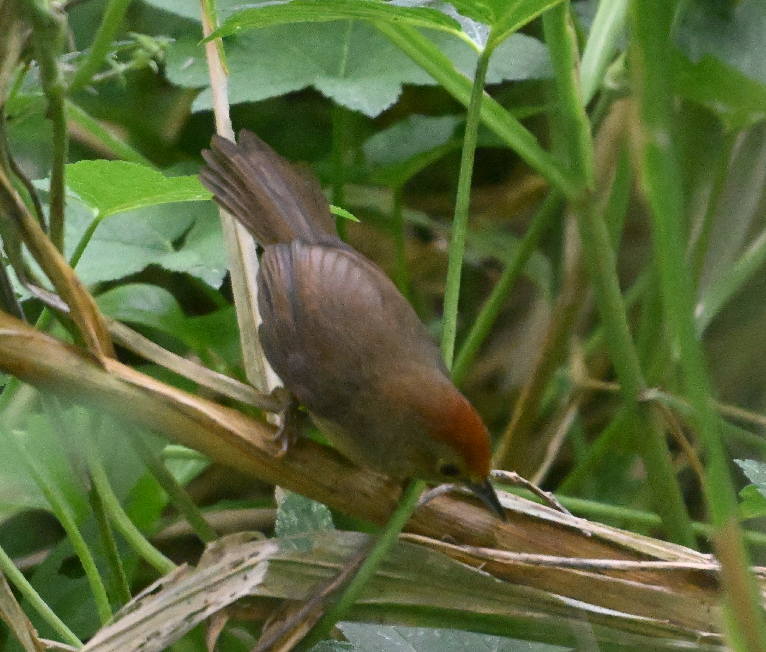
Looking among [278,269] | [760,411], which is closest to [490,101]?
[278,269]

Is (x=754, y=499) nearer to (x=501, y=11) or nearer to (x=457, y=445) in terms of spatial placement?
(x=457, y=445)

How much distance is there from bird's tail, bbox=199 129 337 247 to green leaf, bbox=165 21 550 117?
0.26 meters

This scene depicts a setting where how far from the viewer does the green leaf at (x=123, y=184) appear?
122 centimetres

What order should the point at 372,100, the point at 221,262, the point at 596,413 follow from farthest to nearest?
1. the point at 596,413
2. the point at 372,100
3. the point at 221,262

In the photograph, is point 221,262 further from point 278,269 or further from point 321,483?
point 321,483

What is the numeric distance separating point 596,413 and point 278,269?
1267 mm

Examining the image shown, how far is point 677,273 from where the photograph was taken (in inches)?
18.3

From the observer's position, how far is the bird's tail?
1.46m

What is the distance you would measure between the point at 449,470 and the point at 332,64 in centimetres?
109

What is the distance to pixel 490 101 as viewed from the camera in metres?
1.28

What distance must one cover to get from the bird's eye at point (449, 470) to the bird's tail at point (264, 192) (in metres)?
0.54

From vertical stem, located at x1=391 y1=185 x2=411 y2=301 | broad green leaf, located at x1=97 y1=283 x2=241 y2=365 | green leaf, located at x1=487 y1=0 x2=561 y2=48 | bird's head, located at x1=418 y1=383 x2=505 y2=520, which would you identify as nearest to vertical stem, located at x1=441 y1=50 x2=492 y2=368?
green leaf, located at x1=487 y1=0 x2=561 y2=48

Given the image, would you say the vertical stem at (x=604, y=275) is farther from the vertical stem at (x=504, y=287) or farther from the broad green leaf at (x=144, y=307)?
the broad green leaf at (x=144, y=307)

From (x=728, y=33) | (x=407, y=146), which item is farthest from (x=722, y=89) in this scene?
(x=407, y=146)
